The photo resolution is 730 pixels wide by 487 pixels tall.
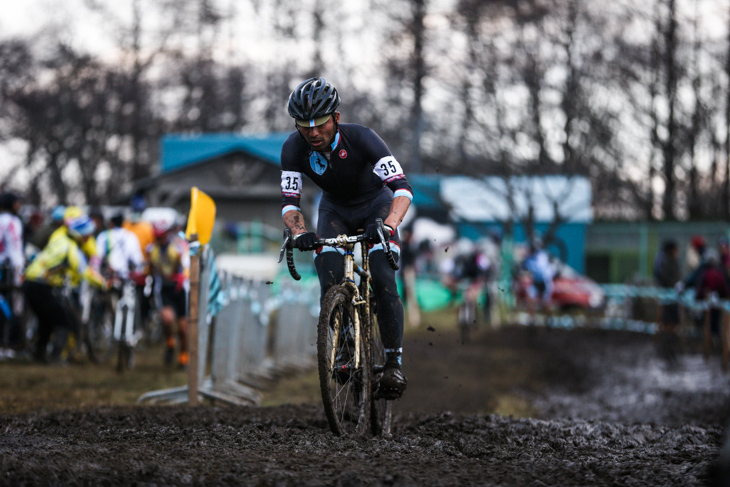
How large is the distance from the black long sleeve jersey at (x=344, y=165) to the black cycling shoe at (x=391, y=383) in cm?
120

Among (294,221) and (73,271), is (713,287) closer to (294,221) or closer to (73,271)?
(73,271)

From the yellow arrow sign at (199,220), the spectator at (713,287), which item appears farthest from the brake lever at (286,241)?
the spectator at (713,287)

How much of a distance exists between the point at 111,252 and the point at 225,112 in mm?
31303

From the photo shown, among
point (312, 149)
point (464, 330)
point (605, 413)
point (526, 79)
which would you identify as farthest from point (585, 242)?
point (312, 149)

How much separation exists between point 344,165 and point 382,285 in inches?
33.6

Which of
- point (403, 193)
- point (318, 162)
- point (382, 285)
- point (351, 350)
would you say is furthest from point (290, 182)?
point (351, 350)

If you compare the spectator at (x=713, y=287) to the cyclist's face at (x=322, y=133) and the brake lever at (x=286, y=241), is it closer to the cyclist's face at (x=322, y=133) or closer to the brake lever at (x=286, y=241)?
the cyclist's face at (x=322, y=133)

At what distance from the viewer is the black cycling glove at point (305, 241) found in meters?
5.83

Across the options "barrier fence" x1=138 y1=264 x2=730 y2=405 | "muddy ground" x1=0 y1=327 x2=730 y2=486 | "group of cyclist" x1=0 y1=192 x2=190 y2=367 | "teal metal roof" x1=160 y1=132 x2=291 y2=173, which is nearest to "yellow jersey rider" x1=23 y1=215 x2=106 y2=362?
"group of cyclist" x1=0 y1=192 x2=190 y2=367

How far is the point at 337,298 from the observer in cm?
596

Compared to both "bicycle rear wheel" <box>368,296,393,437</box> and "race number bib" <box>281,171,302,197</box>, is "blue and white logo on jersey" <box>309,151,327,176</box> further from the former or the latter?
"bicycle rear wheel" <box>368,296,393,437</box>

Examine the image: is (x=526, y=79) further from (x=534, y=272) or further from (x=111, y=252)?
(x=111, y=252)

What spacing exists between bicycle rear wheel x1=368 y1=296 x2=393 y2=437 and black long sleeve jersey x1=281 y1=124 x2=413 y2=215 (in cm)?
85

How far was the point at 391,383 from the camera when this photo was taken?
6.31 meters
